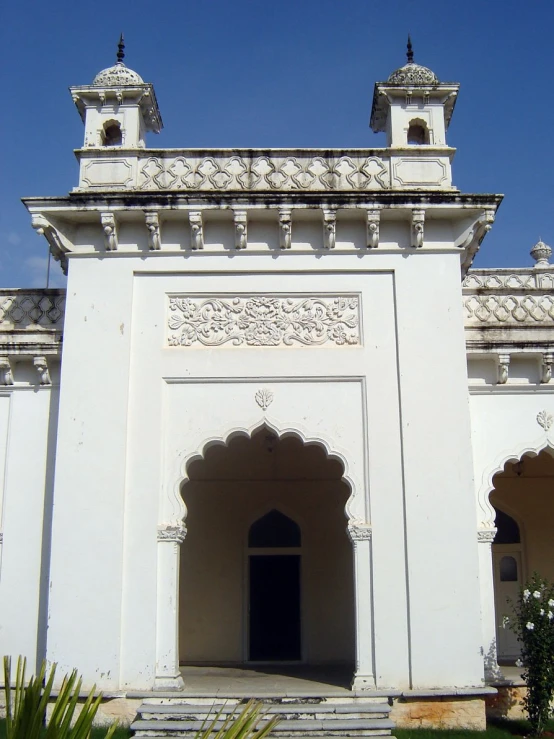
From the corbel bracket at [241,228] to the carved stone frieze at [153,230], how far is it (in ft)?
3.34

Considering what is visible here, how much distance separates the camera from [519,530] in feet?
44.9

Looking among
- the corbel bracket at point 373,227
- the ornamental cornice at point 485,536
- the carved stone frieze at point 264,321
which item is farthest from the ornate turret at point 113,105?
the ornamental cornice at point 485,536

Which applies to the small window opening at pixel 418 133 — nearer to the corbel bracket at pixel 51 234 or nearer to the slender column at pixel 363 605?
the corbel bracket at pixel 51 234

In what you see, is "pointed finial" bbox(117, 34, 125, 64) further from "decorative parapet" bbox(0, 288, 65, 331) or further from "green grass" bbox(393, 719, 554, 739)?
"green grass" bbox(393, 719, 554, 739)

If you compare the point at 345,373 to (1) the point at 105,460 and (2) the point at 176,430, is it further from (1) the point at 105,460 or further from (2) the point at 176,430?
(1) the point at 105,460

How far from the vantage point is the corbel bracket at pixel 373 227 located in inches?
401

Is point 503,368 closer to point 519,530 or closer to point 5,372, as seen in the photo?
point 519,530

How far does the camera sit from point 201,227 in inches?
405

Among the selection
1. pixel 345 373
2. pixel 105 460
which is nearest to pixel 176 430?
pixel 105 460

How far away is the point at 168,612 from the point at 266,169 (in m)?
5.78

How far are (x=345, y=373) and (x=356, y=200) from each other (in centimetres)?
223

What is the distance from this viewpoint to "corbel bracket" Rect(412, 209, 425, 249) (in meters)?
10.2

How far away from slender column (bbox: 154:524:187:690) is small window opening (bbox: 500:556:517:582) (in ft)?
21.4

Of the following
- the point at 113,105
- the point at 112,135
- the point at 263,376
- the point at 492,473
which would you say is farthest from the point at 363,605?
the point at 113,105
